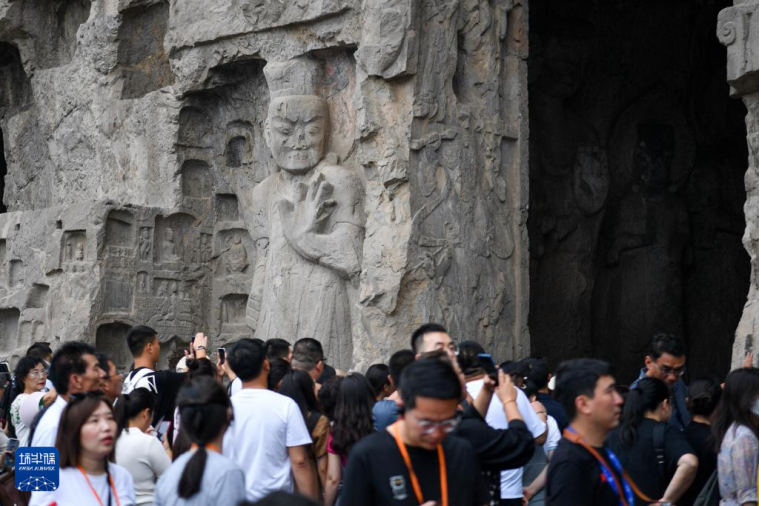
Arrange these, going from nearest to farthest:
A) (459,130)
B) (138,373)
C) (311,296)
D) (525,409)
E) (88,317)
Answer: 1. (525,409)
2. (138,373)
3. (459,130)
4. (311,296)
5. (88,317)

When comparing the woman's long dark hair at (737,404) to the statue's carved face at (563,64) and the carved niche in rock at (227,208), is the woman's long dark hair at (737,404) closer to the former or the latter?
the carved niche in rock at (227,208)

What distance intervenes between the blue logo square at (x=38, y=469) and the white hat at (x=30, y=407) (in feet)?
4.35

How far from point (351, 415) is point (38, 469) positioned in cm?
163

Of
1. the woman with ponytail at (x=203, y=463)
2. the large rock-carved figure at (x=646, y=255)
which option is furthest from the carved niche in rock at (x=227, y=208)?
the woman with ponytail at (x=203, y=463)

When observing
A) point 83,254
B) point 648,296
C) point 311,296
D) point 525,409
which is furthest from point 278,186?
point 525,409

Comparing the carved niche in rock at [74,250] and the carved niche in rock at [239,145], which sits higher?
the carved niche in rock at [239,145]

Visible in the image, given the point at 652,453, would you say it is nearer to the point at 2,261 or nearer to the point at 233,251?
the point at 233,251

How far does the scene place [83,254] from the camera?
1342 cm

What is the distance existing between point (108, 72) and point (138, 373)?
800 centimetres

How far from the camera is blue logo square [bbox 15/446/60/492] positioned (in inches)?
190

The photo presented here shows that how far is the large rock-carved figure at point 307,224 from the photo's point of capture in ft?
39.0

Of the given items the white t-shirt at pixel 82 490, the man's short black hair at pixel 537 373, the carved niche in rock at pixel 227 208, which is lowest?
the white t-shirt at pixel 82 490

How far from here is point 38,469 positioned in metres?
5.18

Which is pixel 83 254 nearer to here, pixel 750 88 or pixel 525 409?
pixel 750 88
